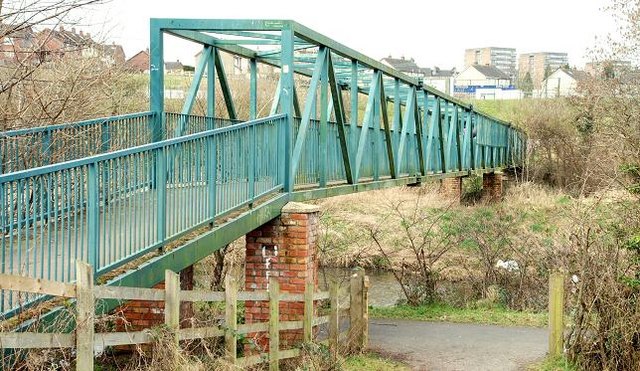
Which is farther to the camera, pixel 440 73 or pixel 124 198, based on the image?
pixel 440 73

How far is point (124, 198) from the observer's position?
7.16 meters

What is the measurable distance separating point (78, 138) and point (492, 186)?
26626mm

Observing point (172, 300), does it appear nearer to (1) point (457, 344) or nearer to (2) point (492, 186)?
(1) point (457, 344)

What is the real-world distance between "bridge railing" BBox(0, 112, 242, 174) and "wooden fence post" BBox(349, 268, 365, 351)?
3.40 m

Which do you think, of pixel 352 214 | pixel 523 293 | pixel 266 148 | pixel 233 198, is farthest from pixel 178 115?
pixel 352 214

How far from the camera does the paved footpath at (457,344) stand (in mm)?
11516

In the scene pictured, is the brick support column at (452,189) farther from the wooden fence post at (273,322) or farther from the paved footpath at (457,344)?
the wooden fence post at (273,322)

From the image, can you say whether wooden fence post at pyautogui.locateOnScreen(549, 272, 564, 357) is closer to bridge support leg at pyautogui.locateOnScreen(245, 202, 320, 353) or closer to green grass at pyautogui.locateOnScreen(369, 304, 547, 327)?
bridge support leg at pyautogui.locateOnScreen(245, 202, 320, 353)

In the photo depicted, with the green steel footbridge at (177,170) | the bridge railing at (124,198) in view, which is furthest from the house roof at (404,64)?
the bridge railing at (124,198)

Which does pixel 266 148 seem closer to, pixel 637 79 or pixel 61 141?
pixel 61 141

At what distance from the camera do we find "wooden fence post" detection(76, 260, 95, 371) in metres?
5.83

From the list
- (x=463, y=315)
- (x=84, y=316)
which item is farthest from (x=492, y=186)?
(x=84, y=316)

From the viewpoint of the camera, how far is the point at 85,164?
6410 millimetres

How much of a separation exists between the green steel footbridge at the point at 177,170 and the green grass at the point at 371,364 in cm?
230
